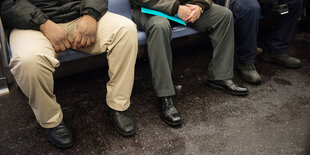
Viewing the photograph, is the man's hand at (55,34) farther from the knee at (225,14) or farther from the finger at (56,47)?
the knee at (225,14)

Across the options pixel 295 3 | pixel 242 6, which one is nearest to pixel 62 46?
pixel 242 6

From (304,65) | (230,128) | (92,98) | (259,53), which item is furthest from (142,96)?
(304,65)

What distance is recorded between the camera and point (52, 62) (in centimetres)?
156

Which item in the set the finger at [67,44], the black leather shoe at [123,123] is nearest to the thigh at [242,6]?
the black leather shoe at [123,123]

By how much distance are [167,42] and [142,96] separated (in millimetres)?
576

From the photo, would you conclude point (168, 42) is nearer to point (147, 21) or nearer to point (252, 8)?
point (147, 21)

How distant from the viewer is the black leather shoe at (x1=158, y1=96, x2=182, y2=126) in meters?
1.89

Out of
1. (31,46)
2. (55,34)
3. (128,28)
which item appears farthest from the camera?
(128,28)

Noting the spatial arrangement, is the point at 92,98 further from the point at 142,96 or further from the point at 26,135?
the point at 26,135

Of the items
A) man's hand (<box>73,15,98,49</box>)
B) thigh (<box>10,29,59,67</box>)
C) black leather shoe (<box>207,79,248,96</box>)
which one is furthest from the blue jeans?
thigh (<box>10,29,59,67</box>)

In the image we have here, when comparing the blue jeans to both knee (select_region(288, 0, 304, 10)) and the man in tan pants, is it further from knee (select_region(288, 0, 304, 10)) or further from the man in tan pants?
the man in tan pants

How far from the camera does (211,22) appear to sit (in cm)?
215

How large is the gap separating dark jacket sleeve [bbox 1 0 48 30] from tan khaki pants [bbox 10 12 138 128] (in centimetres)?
5

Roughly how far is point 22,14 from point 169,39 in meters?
0.94
